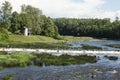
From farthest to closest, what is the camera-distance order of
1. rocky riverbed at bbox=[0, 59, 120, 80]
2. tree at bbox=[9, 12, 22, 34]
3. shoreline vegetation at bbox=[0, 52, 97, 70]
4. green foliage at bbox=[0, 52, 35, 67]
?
1. tree at bbox=[9, 12, 22, 34]
2. shoreline vegetation at bbox=[0, 52, 97, 70]
3. green foliage at bbox=[0, 52, 35, 67]
4. rocky riverbed at bbox=[0, 59, 120, 80]

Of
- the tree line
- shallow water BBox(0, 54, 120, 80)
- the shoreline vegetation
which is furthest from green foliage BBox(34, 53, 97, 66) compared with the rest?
the tree line

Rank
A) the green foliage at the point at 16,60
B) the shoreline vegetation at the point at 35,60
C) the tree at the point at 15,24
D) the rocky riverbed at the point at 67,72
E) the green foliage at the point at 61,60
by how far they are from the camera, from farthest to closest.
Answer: the tree at the point at 15,24, the green foliage at the point at 61,60, the shoreline vegetation at the point at 35,60, the green foliage at the point at 16,60, the rocky riverbed at the point at 67,72

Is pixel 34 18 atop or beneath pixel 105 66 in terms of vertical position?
atop

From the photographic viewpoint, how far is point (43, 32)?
6993 inches

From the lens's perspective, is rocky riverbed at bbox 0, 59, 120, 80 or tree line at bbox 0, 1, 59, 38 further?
tree line at bbox 0, 1, 59, 38

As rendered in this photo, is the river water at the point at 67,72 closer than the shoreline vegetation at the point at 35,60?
Yes

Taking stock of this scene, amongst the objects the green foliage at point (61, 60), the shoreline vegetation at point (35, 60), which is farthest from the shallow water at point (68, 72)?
the green foliage at point (61, 60)

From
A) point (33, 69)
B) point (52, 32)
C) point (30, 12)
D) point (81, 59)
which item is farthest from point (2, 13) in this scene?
point (33, 69)

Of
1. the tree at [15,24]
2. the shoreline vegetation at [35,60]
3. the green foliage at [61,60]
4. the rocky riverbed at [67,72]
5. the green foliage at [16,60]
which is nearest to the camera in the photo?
the rocky riverbed at [67,72]

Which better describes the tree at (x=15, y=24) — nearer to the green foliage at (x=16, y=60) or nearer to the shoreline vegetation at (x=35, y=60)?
the shoreline vegetation at (x=35, y=60)

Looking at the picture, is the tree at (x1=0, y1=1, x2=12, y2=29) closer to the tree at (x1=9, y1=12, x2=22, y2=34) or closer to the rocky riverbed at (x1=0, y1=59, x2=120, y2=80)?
the tree at (x1=9, y1=12, x2=22, y2=34)

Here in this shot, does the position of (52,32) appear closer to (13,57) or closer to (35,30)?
(35,30)

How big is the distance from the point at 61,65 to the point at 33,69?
8538 mm

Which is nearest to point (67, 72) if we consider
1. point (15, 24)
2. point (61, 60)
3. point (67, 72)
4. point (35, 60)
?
point (67, 72)
